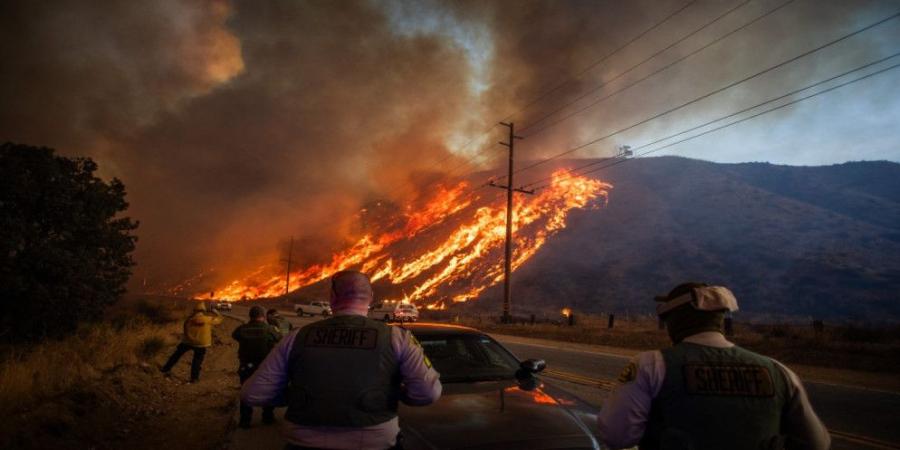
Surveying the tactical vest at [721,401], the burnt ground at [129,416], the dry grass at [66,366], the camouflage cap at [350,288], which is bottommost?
the burnt ground at [129,416]

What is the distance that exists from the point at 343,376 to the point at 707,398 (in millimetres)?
1769

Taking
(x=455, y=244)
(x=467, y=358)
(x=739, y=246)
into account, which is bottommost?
(x=467, y=358)

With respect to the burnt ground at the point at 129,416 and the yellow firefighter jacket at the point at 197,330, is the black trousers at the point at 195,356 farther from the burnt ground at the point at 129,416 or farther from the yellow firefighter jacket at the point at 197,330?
the burnt ground at the point at 129,416

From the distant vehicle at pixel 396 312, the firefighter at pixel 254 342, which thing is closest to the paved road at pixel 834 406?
the firefighter at pixel 254 342

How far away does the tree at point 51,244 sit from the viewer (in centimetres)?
2003

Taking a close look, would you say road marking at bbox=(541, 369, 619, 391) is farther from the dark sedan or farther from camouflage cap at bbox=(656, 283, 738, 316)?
camouflage cap at bbox=(656, 283, 738, 316)

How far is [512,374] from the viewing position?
508 cm

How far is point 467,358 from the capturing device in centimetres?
535

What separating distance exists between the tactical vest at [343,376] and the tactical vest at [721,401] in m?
1.42

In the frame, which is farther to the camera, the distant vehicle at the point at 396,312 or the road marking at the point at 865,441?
the distant vehicle at the point at 396,312

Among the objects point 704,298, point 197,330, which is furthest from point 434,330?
point 197,330

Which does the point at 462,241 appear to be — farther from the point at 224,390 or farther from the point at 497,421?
Answer: the point at 497,421

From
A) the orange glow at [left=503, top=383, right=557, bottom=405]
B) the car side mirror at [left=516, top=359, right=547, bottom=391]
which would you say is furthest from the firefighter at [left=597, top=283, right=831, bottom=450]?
the car side mirror at [left=516, top=359, right=547, bottom=391]

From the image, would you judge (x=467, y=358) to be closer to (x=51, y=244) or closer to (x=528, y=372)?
(x=528, y=372)
